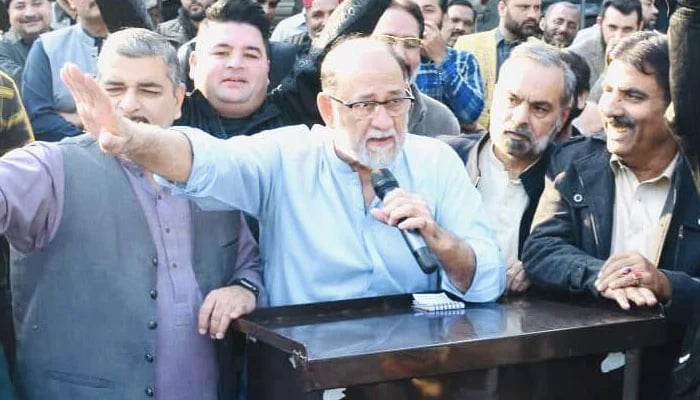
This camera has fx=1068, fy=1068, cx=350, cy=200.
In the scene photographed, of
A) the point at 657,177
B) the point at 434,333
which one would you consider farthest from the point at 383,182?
the point at 657,177

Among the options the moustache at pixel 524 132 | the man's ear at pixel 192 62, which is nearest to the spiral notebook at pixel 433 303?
the moustache at pixel 524 132

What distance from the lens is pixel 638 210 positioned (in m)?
3.01

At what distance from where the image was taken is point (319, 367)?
7.13ft

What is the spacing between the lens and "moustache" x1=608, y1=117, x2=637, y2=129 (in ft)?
9.89

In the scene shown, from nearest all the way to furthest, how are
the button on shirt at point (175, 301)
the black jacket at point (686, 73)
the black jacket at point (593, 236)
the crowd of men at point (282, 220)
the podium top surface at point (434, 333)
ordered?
the podium top surface at point (434, 333), the black jacket at point (686, 73), the crowd of men at point (282, 220), the button on shirt at point (175, 301), the black jacket at point (593, 236)

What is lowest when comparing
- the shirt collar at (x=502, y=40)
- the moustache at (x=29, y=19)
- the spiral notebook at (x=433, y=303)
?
the spiral notebook at (x=433, y=303)

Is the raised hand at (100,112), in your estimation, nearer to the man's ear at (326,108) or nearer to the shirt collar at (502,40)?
the man's ear at (326,108)

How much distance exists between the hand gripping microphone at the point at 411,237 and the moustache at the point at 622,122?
71 cm

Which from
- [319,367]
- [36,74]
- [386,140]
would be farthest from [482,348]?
[36,74]

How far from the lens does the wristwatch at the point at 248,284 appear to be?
2.83 m

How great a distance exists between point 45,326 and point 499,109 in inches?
63.3

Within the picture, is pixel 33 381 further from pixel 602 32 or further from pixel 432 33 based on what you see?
pixel 602 32

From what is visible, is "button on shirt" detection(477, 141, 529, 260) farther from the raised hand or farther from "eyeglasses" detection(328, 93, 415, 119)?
the raised hand

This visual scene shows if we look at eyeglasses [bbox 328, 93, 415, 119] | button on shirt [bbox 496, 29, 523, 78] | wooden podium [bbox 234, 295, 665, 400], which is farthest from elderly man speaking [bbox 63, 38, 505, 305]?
button on shirt [bbox 496, 29, 523, 78]
